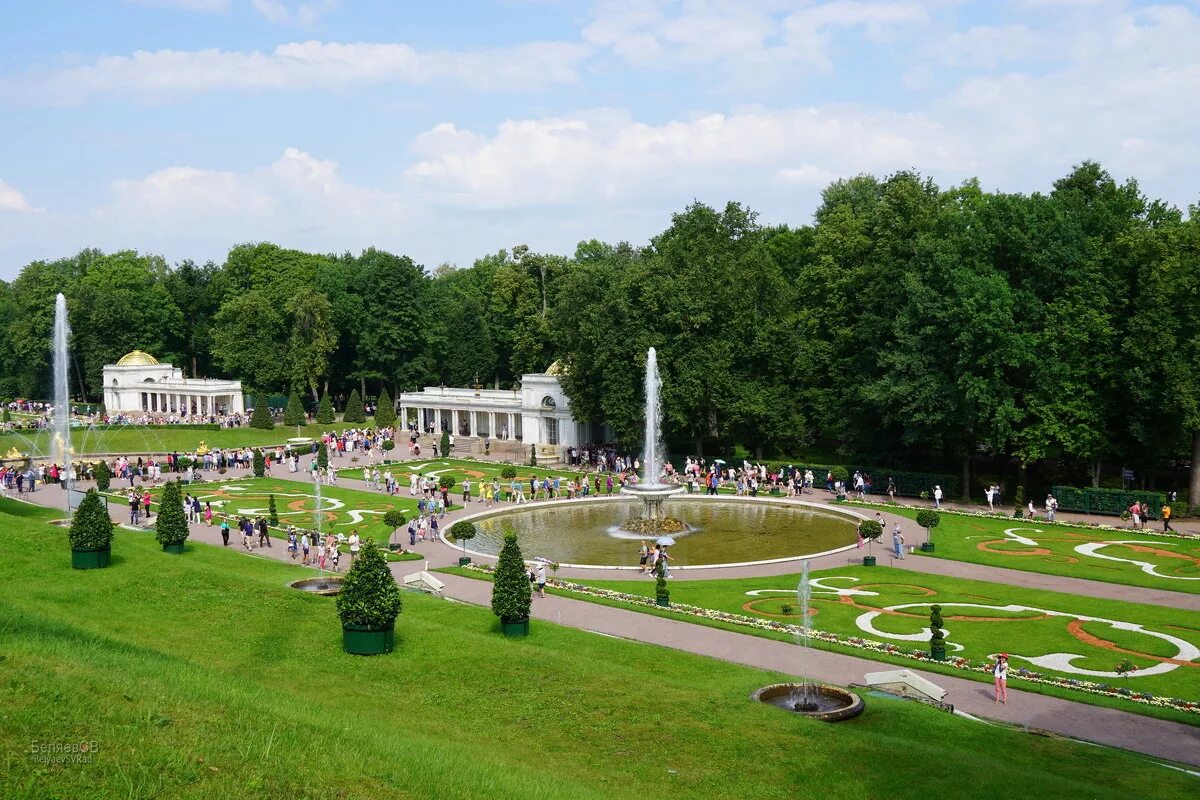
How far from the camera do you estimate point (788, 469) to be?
5800 centimetres

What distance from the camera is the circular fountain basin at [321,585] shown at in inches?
1177

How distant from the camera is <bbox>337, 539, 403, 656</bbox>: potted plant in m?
22.4

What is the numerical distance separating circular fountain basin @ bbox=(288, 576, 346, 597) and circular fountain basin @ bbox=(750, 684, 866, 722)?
1363 cm

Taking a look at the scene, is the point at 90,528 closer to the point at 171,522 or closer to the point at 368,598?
the point at 171,522

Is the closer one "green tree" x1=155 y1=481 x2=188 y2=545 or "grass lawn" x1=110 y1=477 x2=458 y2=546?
"green tree" x1=155 y1=481 x2=188 y2=545

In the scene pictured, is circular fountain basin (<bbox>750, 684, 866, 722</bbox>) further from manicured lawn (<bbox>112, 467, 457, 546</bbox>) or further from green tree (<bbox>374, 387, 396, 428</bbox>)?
green tree (<bbox>374, 387, 396, 428</bbox>)

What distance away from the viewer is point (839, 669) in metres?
25.0

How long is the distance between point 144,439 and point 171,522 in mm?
46756

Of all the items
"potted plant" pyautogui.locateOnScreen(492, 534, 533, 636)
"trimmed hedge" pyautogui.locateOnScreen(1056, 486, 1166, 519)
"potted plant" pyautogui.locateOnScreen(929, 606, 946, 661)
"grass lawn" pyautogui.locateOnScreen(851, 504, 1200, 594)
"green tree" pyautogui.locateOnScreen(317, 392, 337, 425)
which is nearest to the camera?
"potted plant" pyautogui.locateOnScreen(929, 606, 946, 661)

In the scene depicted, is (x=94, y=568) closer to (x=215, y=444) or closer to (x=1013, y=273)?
(x=1013, y=273)

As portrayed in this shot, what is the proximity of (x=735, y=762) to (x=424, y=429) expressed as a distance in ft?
245

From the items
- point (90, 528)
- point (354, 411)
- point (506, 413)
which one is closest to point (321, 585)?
point (90, 528)

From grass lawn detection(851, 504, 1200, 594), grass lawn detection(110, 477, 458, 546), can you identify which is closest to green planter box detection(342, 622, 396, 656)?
grass lawn detection(110, 477, 458, 546)

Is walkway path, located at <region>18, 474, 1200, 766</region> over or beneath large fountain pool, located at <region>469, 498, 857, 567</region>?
beneath
